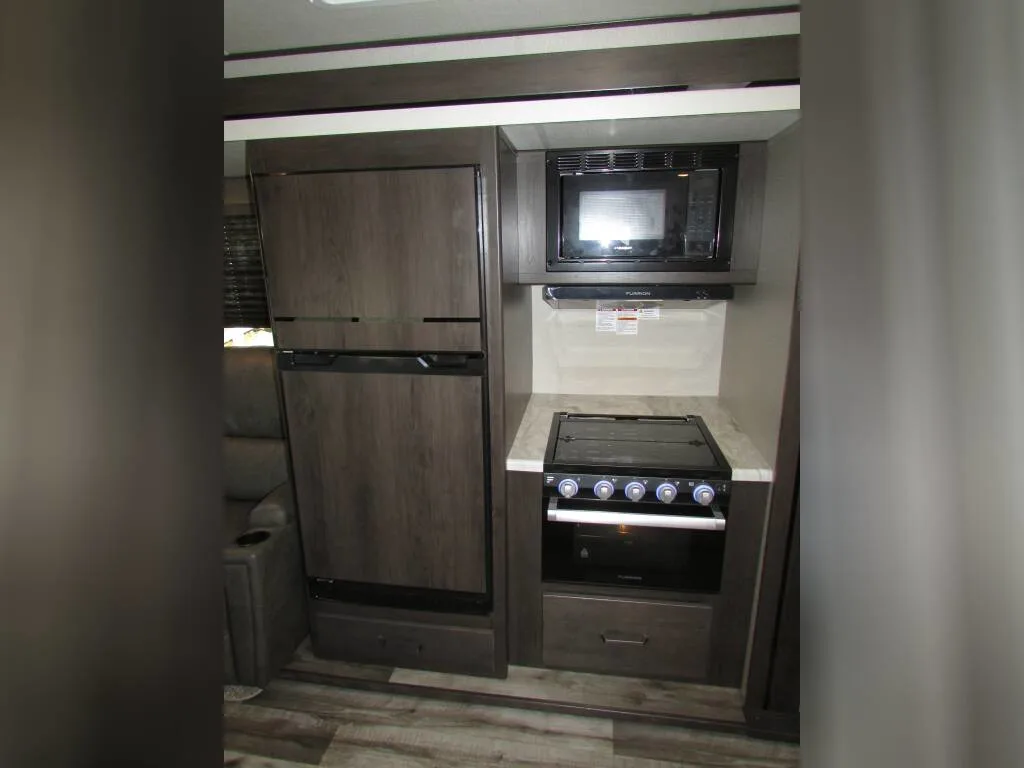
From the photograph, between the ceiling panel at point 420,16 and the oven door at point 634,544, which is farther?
the oven door at point 634,544

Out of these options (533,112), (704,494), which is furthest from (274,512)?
(533,112)

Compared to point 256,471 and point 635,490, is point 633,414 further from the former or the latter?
point 256,471

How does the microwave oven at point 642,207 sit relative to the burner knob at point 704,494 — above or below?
above

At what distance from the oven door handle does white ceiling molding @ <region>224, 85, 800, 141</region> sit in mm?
1143

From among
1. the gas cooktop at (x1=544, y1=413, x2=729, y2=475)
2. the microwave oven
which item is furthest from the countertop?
the microwave oven

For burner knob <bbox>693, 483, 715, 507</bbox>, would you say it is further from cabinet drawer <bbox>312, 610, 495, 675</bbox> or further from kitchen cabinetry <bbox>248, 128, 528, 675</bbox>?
cabinet drawer <bbox>312, 610, 495, 675</bbox>

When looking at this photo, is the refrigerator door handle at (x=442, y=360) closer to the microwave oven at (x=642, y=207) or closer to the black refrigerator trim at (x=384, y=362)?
the black refrigerator trim at (x=384, y=362)

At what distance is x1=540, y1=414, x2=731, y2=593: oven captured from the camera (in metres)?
1.55

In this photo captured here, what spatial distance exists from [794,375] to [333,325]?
4.48 ft

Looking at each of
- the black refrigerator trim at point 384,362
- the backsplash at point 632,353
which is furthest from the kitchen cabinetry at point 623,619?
the backsplash at point 632,353

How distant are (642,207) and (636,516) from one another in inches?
40.4

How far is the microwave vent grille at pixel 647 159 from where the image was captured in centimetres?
163
